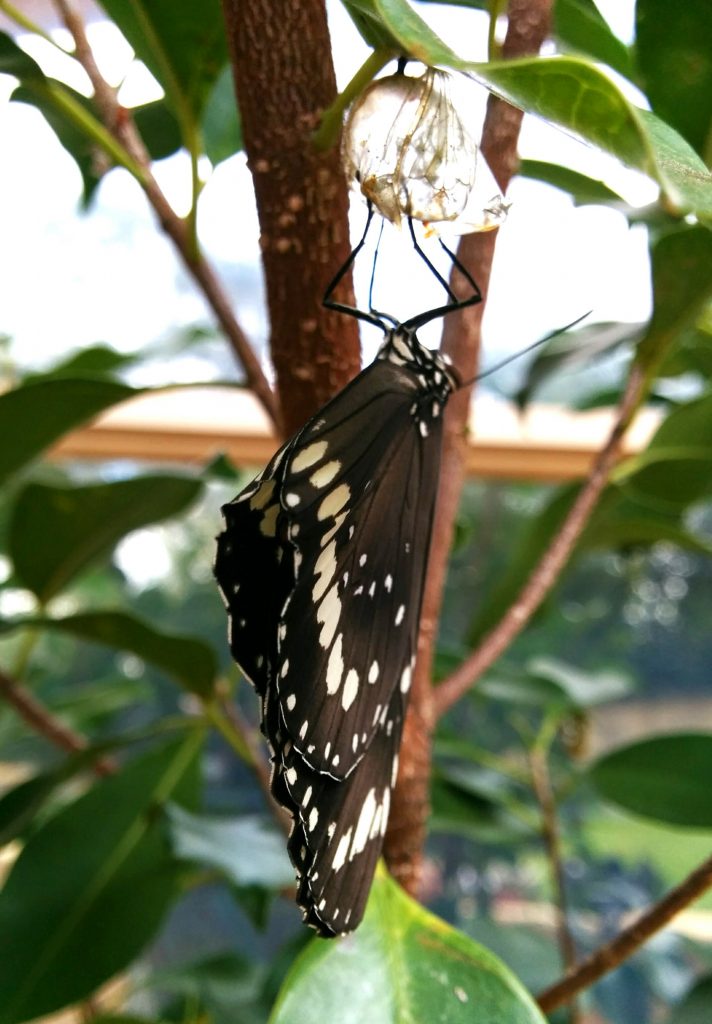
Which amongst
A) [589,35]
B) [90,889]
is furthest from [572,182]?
[90,889]

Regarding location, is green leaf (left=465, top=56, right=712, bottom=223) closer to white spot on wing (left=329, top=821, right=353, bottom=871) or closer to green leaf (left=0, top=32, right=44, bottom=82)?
white spot on wing (left=329, top=821, right=353, bottom=871)

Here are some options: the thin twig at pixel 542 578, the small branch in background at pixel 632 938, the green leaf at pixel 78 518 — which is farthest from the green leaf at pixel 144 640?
the small branch in background at pixel 632 938

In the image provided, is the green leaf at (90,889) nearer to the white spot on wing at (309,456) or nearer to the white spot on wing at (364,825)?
the white spot on wing at (364,825)

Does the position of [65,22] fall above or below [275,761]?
above

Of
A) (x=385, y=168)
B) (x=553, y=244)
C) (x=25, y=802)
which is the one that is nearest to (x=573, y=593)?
(x=553, y=244)

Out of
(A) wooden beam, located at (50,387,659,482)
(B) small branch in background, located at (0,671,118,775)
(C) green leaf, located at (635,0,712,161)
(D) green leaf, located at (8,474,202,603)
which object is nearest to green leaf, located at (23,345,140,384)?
(D) green leaf, located at (8,474,202,603)

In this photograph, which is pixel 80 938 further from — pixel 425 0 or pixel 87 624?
pixel 425 0
